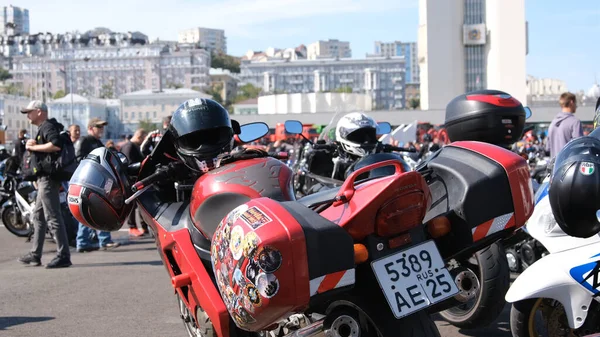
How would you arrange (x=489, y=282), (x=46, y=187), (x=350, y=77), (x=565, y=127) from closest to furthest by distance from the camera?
(x=489, y=282) → (x=565, y=127) → (x=46, y=187) → (x=350, y=77)

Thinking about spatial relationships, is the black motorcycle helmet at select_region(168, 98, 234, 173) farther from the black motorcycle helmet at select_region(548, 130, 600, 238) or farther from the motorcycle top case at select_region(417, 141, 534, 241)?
the black motorcycle helmet at select_region(548, 130, 600, 238)

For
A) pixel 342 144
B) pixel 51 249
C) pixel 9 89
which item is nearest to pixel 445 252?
pixel 342 144

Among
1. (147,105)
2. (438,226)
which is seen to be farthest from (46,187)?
(147,105)

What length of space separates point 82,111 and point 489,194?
132471mm

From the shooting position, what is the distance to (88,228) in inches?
394

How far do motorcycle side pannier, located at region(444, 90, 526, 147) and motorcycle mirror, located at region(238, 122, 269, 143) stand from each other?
3.67 feet

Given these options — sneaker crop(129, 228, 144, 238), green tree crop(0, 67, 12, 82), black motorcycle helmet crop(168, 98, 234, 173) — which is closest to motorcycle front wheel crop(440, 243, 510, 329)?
black motorcycle helmet crop(168, 98, 234, 173)

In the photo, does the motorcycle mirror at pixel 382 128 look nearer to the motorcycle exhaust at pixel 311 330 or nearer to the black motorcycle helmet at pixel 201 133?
the black motorcycle helmet at pixel 201 133

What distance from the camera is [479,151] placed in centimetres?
335

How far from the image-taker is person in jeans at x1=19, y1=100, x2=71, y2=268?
8.19 metres

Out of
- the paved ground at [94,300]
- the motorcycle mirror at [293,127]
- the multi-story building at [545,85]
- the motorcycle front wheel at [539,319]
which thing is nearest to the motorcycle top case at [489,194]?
the motorcycle front wheel at [539,319]

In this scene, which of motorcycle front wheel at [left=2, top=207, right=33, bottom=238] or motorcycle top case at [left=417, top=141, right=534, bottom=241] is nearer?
motorcycle top case at [left=417, top=141, right=534, bottom=241]

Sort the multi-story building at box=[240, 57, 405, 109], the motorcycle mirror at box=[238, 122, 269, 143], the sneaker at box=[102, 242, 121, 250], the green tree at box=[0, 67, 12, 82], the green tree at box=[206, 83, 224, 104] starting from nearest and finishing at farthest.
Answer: the motorcycle mirror at box=[238, 122, 269, 143] < the sneaker at box=[102, 242, 121, 250] < the green tree at box=[206, 83, 224, 104] < the green tree at box=[0, 67, 12, 82] < the multi-story building at box=[240, 57, 405, 109]

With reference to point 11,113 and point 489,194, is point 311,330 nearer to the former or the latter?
point 489,194
